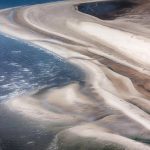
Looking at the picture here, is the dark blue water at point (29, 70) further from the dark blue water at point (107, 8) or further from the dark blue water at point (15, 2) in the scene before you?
the dark blue water at point (15, 2)

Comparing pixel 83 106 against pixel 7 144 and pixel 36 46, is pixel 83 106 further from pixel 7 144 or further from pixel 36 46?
pixel 36 46

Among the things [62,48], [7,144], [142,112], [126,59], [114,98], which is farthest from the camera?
[62,48]

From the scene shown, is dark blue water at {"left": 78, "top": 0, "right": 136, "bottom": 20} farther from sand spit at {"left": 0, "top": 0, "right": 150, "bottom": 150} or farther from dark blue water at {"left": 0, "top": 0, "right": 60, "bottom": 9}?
dark blue water at {"left": 0, "top": 0, "right": 60, "bottom": 9}

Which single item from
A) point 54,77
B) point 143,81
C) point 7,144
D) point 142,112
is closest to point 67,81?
point 54,77

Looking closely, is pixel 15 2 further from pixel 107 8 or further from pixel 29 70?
pixel 29 70

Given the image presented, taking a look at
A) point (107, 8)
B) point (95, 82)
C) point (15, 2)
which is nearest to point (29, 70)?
point (95, 82)

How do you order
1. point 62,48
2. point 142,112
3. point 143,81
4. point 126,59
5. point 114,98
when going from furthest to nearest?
point 62,48 < point 126,59 < point 143,81 < point 114,98 < point 142,112

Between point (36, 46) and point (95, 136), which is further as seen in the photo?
point (36, 46)
